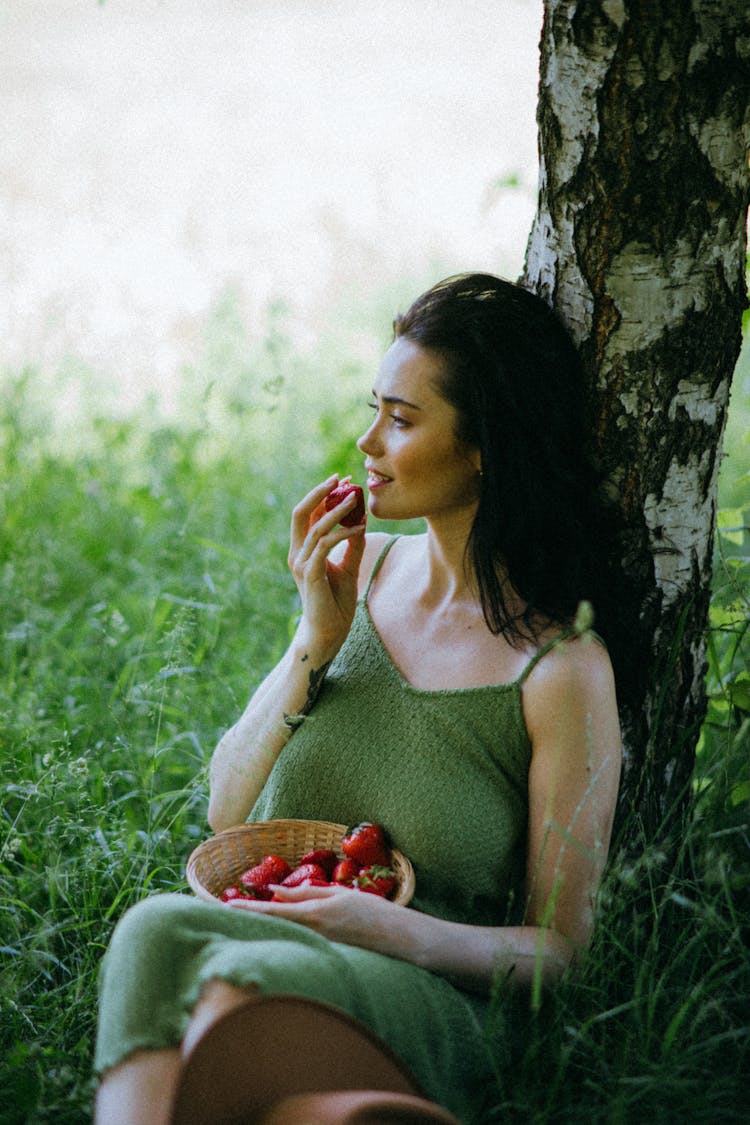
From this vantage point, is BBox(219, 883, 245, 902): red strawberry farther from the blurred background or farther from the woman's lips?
the blurred background

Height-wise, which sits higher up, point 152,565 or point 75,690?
point 152,565

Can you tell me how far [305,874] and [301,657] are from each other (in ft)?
1.50

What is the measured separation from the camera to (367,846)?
6.62ft

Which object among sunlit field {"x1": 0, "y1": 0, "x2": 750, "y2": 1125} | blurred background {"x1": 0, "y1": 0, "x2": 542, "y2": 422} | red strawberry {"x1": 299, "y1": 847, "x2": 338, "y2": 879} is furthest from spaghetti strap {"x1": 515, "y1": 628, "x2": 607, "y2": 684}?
blurred background {"x1": 0, "y1": 0, "x2": 542, "y2": 422}

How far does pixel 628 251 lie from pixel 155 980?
1.55m

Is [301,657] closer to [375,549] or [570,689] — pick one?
[375,549]

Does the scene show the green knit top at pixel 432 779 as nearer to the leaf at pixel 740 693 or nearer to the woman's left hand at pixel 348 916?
the woman's left hand at pixel 348 916

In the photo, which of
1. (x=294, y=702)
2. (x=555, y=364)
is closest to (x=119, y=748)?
(x=294, y=702)

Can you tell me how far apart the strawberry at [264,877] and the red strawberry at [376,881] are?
180 millimetres

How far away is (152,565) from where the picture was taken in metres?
4.02

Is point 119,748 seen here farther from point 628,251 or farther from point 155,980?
point 628,251

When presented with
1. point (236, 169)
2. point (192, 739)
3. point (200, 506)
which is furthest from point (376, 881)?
point (236, 169)

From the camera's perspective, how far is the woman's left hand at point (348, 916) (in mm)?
1815

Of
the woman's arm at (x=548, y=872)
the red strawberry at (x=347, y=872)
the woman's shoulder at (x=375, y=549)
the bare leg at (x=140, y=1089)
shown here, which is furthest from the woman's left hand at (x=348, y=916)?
the woman's shoulder at (x=375, y=549)
